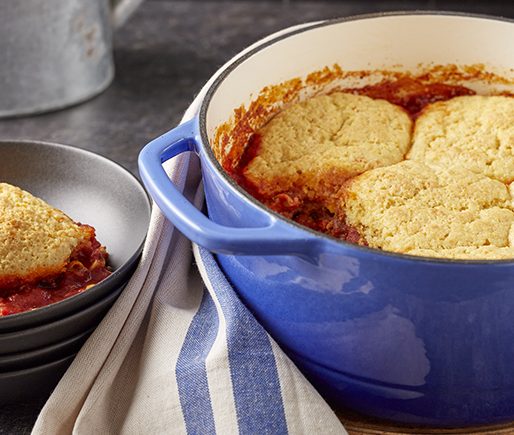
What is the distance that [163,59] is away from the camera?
254cm

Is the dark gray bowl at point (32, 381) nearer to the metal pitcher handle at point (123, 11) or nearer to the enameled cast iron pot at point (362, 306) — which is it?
the enameled cast iron pot at point (362, 306)

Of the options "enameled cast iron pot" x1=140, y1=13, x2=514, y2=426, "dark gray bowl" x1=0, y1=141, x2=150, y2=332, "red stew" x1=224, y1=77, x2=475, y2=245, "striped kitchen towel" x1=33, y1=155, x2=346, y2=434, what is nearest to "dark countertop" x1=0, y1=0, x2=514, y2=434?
"dark gray bowl" x1=0, y1=141, x2=150, y2=332

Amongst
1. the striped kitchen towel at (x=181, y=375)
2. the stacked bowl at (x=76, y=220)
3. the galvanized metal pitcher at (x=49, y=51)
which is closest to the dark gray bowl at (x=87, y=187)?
the stacked bowl at (x=76, y=220)

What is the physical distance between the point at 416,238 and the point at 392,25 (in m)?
0.57

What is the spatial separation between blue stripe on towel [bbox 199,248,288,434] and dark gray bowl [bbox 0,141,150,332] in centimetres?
29

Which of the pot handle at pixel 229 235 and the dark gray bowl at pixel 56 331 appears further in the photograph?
the dark gray bowl at pixel 56 331

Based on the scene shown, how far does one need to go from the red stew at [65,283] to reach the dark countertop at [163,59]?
654 mm

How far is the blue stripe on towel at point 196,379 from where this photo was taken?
1.16 meters

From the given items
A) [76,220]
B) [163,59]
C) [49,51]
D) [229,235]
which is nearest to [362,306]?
[229,235]

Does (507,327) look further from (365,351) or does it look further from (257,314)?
(257,314)

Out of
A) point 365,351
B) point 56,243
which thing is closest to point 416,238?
point 365,351

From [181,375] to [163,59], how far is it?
149cm

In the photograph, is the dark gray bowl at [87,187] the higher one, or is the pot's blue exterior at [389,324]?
the pot's blue exterior at [389,324]

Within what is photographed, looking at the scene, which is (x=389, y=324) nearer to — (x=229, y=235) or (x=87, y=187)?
(x=229, y=235)
